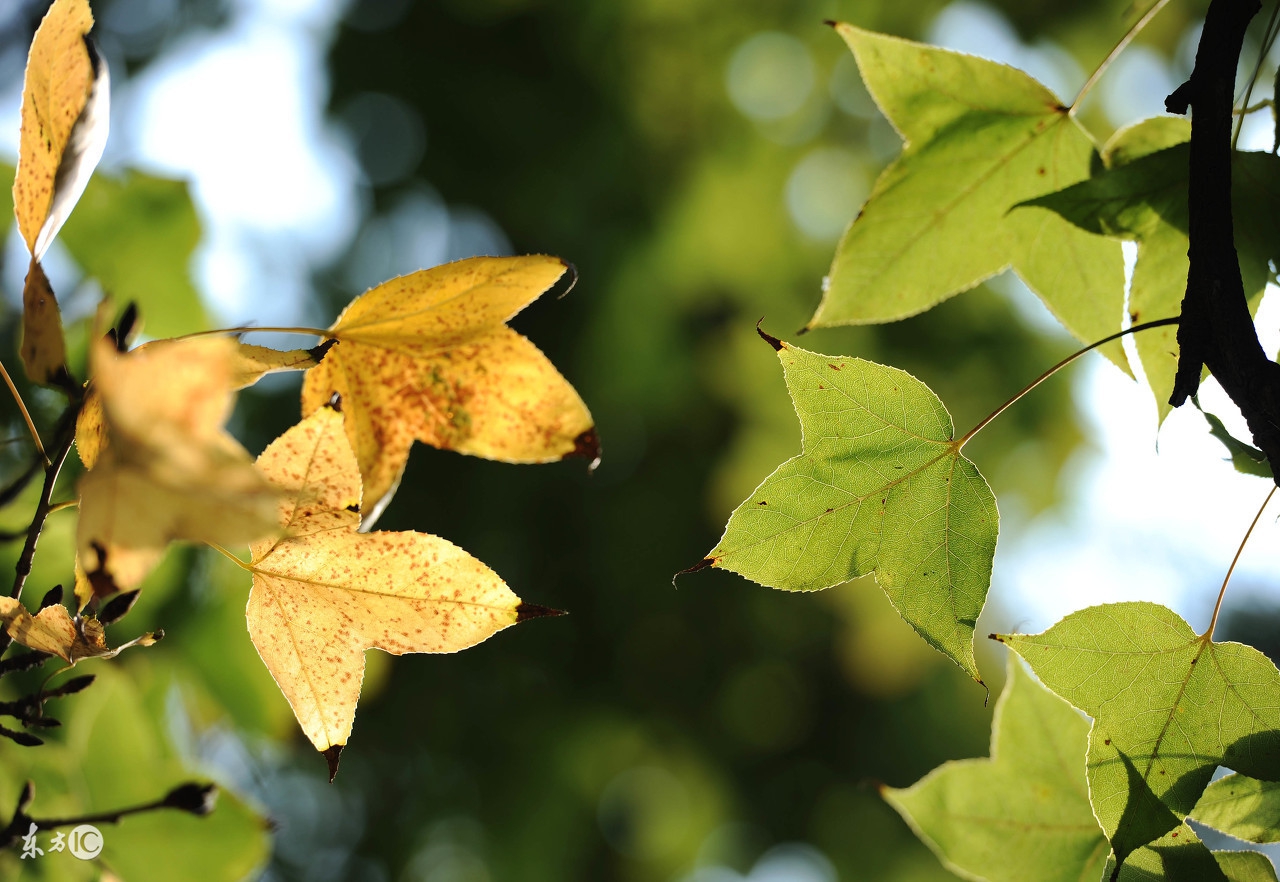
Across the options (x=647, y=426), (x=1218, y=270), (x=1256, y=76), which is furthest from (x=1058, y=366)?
(x=647, y=426)

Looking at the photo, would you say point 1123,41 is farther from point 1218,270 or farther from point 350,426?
point 350,426

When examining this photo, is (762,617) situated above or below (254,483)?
below

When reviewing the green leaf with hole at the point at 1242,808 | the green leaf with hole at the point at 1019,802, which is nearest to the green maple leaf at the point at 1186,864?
the green leaf with hole at the point at 1242,808

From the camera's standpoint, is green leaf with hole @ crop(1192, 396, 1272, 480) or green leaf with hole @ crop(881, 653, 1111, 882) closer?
green leaf with hole @ crop(1192, 396, 1272, 480)

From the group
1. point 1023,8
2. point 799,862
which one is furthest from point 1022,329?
point 799,862

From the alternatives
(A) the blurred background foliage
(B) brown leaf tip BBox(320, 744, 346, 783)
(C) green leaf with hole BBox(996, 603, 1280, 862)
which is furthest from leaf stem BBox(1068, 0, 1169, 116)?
(A) the blurred background foliage

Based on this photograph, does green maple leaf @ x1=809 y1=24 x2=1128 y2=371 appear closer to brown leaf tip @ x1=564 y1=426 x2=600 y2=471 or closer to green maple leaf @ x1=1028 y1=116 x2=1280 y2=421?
green maple leaf @ x1=1028 y1=116 x2=1280 y2=421

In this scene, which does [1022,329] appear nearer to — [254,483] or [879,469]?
[879,469]

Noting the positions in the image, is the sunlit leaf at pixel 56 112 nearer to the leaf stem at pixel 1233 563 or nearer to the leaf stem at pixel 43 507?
the leaf stem at pixel 43 507
